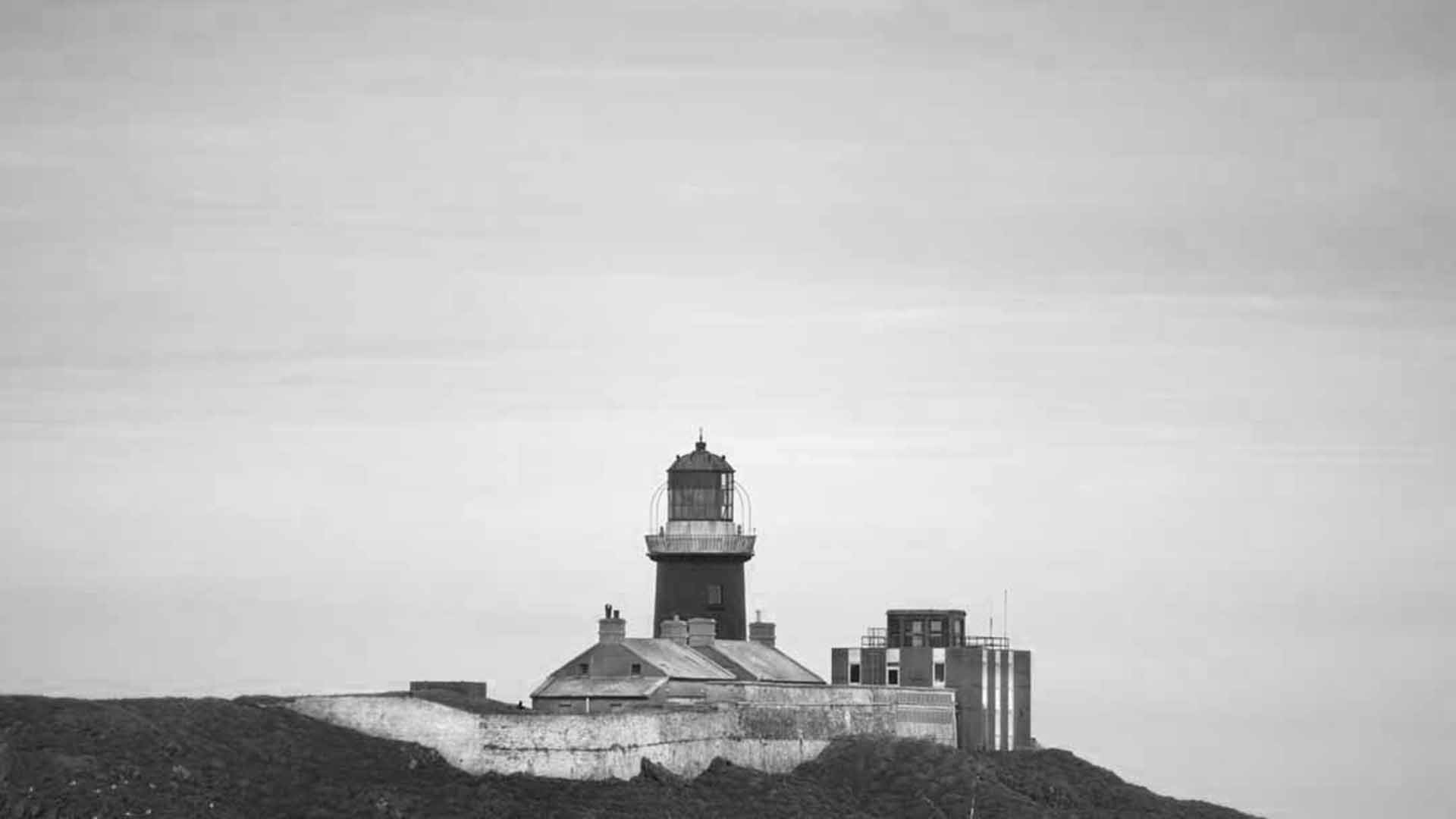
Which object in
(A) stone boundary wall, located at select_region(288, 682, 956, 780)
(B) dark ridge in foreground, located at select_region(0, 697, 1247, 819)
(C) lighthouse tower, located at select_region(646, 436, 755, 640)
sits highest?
(C) lighthouse tower, located at select_region(646, 436, 755, 640)

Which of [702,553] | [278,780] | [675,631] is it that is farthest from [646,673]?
[278,780]

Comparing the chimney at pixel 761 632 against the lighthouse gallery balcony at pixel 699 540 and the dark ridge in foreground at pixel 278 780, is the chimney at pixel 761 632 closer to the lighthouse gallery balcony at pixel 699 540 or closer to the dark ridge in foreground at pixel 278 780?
the lighthouse gallery balcony at pixel 699 540

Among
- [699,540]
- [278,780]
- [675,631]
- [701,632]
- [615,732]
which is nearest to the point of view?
[278,780]

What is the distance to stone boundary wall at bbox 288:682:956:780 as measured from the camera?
3290 inches

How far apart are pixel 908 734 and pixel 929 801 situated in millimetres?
8140

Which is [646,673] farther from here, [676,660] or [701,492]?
[701,492]

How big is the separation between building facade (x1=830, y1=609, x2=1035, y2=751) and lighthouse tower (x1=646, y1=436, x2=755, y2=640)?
448 cm

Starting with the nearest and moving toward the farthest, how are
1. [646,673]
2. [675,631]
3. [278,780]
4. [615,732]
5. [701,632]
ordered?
1. [278,780]
2. [615,732]
3. [646,673]
4. [675,631]
5. [701,632]

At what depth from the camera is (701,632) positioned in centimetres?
10131

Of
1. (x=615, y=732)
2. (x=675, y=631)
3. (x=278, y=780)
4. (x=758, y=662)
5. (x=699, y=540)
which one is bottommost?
(x=278, y=780)

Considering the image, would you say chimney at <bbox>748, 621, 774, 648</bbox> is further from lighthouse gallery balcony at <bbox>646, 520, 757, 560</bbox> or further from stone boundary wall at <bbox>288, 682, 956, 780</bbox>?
stone boundary wall at <bbox>288, 682, 956, 780</bbox>

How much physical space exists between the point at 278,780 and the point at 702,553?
28.2 meters

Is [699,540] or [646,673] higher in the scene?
[699,540]

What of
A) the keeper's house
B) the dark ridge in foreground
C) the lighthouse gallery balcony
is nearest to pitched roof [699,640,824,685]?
the keeper's house
